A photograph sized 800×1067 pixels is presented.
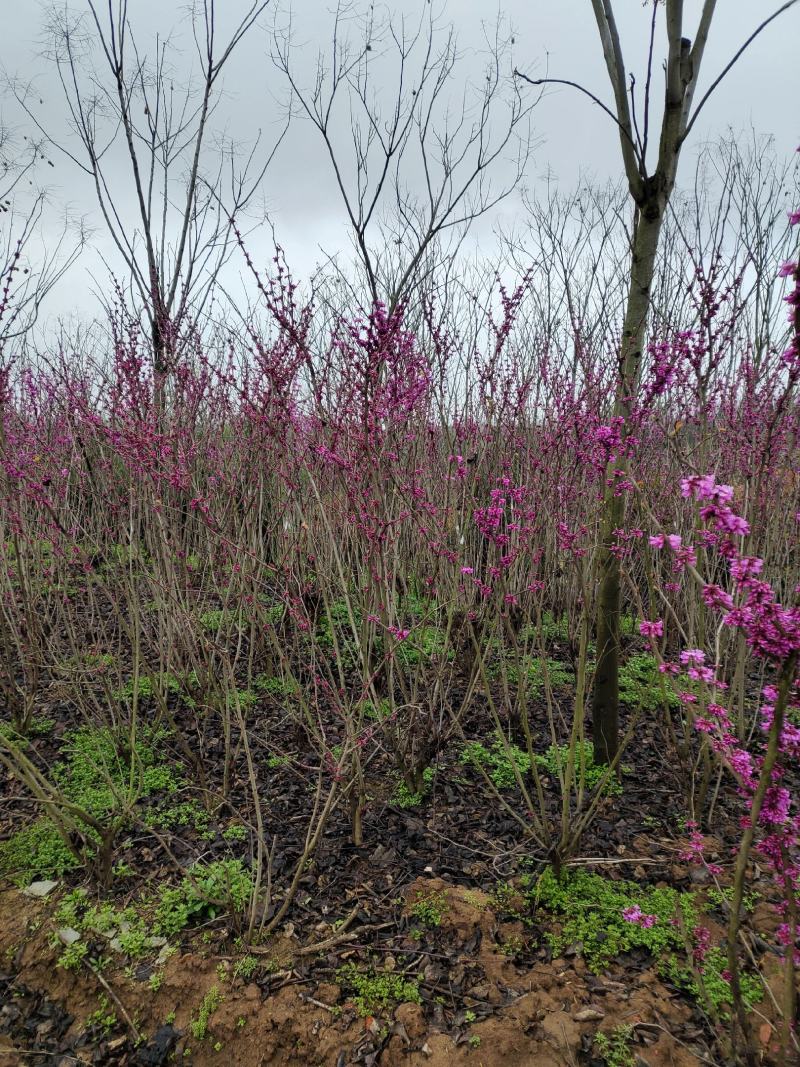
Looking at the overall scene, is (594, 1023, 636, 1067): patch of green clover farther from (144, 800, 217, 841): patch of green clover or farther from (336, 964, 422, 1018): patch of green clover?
(144, 800, 217, 841): patch of green clover

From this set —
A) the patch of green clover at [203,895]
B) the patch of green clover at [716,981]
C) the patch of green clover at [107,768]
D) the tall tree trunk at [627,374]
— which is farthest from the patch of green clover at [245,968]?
the tall tree trunk at [627,374]

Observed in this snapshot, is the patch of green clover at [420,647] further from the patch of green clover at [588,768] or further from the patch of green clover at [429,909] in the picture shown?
the patch of green clover at [429,909]

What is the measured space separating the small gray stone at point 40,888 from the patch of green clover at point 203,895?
1.60ft

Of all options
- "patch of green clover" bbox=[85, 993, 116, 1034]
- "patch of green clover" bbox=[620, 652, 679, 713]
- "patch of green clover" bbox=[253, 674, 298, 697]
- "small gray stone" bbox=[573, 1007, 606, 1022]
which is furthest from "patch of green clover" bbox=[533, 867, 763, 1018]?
"patch of green clover" bbox=[253, 674, 298, 697]

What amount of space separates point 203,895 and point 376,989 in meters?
0.72

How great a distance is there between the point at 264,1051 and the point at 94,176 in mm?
7621

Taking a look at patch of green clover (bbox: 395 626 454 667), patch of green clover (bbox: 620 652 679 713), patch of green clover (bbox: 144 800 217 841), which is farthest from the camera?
patch of green clover (bbox: 620 652 679 713)

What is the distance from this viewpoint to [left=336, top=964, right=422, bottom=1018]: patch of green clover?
6.54 ft

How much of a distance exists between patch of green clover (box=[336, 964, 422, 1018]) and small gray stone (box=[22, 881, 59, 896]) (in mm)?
1317

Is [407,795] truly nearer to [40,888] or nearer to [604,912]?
[604,912]

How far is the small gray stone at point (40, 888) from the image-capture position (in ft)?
8.23

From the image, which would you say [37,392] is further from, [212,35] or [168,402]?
[212,35]

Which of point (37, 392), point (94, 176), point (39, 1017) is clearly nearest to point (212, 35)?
point (94, 176)

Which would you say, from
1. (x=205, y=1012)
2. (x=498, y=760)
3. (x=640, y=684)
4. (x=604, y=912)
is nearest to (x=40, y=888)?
(x=205, y=1012)
